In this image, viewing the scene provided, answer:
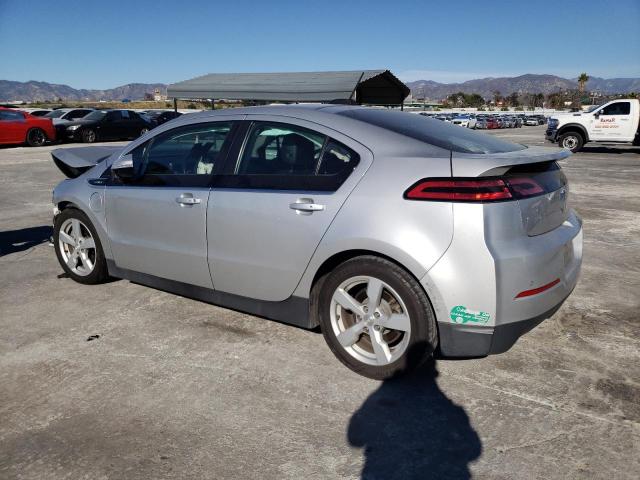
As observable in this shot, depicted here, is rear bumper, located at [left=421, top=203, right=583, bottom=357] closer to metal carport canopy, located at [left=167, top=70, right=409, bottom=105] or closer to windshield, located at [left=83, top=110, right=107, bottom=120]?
metal carport canopy, located at [left=167, top=70, right=409, bottom=105]

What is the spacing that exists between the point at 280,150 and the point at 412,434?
6.06ft

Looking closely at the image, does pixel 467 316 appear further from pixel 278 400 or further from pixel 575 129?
pixel 575 129

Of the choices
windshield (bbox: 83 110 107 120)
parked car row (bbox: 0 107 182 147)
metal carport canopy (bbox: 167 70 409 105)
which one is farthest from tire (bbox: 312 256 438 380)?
windshield (bbox: 83 110 107 120)

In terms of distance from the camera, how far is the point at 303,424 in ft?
8.64

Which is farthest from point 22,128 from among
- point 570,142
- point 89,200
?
point 570,142

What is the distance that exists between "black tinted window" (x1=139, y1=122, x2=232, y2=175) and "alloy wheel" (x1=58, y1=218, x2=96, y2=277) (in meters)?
0.91

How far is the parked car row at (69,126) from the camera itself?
65.3ft

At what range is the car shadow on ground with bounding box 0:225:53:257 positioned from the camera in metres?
5.97

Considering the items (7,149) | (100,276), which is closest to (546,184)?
(100,276)

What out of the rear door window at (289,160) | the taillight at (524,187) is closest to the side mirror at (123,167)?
the rear door window at (289,160)

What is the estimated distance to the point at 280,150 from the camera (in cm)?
337

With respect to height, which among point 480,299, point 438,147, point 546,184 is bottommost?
point 480,299

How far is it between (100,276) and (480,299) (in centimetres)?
329

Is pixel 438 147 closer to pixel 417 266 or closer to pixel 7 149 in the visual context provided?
pixel 417 266
